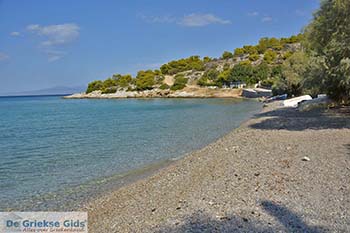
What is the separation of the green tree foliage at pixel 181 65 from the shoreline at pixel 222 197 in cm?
13456

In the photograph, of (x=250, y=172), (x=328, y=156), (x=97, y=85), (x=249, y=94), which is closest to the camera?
(x=250, y=172)

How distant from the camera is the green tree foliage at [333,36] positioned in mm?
13984

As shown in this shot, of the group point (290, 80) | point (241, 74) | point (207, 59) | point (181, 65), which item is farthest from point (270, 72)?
point (207, 59)

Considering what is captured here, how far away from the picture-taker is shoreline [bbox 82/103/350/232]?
5.47 metres

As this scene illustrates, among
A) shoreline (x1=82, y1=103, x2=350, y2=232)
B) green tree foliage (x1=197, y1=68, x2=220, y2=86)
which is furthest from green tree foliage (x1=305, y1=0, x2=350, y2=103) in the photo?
green tree foliage (x1=197, y1=68, x2=220, y2=86)

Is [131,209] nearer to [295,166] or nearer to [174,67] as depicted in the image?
[295,166]

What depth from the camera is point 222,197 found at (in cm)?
682

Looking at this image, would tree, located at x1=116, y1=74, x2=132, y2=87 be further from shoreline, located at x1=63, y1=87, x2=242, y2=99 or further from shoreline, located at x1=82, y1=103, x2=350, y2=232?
shoreline, located at x1=82, y1=103, x2=350, y2=232

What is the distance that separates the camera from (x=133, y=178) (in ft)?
36.8

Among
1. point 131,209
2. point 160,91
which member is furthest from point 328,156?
point 160,91

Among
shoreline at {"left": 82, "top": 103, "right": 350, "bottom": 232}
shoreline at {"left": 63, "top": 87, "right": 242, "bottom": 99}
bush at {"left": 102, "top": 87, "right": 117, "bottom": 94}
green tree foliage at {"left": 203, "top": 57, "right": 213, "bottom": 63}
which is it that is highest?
green tree foliage at {"left": 203, "top": 57, "right": 213, "bottom": 63}

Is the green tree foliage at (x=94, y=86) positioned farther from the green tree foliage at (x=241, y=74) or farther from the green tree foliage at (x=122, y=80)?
the green tree foliage at (x=241, y=74)

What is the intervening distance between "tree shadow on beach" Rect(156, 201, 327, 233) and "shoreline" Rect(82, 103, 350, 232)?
16mm

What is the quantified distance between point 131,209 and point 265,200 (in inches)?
118
